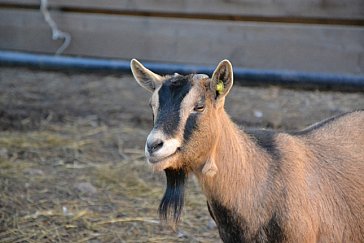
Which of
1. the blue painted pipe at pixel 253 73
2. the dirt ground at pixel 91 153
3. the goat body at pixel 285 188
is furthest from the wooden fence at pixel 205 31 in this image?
the goat body at pixel 285 188

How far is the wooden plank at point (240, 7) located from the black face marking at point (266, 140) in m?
3.32

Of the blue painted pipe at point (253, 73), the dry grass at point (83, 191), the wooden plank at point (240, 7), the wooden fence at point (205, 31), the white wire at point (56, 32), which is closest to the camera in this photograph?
the dry grass at point (83, 191)

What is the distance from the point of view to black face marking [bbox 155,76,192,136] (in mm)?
3471

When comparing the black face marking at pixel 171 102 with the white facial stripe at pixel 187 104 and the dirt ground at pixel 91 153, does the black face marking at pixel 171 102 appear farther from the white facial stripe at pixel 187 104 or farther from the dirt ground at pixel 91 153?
the dirt ground at pixel 91 153

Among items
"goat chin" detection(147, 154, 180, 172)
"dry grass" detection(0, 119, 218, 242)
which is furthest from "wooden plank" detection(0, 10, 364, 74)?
"goat chin" detection(147, 154, 180, 172)

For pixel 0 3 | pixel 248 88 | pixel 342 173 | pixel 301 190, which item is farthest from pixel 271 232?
pixel 0 3

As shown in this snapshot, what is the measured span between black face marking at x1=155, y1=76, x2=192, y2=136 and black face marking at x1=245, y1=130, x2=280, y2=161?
57cm

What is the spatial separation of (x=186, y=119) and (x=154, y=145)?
0.25 meters

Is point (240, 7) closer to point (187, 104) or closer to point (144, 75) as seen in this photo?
point (144, 75)

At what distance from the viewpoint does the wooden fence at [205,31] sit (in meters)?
7.18

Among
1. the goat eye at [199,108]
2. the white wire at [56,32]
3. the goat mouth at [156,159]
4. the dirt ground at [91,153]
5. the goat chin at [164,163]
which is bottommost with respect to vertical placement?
the dirt ground at [91,153]

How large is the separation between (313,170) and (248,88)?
4405mm

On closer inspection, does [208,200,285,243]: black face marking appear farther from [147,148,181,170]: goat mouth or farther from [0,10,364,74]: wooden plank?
[0,10,364,74]: wooden plank

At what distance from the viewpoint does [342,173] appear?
13.1ft
